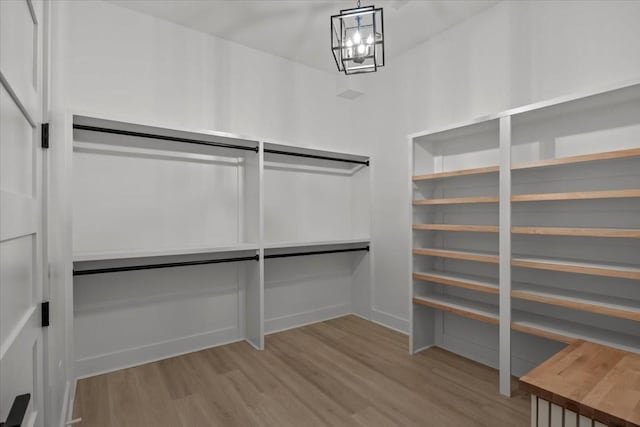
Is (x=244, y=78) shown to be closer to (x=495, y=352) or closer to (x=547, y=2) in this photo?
(x=547, y=2)

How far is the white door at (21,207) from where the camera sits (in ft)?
2.81

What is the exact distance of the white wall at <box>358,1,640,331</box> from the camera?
2.06m

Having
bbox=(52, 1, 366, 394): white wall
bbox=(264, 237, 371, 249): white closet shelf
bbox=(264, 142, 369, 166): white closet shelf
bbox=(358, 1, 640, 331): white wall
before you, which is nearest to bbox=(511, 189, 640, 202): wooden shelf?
bbox=(358, 1, 640, 331): white wall

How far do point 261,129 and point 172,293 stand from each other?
5.71 ft

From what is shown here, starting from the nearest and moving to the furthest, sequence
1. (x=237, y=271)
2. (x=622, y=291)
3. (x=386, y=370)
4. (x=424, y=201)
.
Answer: (x=622, y=291), (x=386, y=370), (x=424, y=201), (x=237, y=271)

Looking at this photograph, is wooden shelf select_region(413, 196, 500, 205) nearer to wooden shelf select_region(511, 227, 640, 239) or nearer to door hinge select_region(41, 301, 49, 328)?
wooden shelf select_region(511, 227, 640, 239)

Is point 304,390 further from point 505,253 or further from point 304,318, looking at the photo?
point 505,253

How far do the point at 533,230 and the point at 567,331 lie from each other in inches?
24.6

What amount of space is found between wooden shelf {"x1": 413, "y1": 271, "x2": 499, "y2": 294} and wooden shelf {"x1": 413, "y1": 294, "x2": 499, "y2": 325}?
0.15 m

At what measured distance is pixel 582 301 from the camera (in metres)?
1.88

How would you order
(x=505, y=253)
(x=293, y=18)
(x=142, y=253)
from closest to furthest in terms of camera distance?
1. (x=505, y=253)
2. (x=142, y=253)
3. (x=293, y=18)

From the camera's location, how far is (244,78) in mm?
3209

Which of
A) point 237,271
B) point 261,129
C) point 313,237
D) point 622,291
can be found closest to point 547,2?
point 622,291

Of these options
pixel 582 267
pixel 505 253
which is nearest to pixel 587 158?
pixel 582 267
